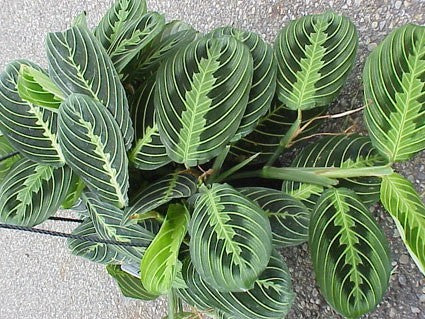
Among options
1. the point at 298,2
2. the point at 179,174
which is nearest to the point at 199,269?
the point at 179,174

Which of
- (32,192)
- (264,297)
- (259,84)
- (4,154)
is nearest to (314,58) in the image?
(259,84)

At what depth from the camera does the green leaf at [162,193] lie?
77cm

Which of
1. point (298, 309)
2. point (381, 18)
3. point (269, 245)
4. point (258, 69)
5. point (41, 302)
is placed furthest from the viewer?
point (41, 302)

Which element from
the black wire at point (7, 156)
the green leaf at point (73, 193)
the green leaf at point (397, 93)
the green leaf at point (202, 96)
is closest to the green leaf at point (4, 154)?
the black wire at point (7, 156)

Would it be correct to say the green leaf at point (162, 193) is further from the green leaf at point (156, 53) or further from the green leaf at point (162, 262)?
the green leaf at point (156, 53)

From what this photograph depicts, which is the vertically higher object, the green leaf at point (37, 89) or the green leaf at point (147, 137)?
the green leaf at point (37, 89)

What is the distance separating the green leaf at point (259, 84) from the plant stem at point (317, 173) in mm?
118

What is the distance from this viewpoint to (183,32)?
0.95m

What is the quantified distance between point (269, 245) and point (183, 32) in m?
0.45

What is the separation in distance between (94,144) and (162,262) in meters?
0.19

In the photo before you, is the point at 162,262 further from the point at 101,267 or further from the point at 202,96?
the point at 101,267

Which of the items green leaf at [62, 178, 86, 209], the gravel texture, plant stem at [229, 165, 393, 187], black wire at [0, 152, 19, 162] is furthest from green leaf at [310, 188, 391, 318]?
black wire at [0, 152, 19, 162]

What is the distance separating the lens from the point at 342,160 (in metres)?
0.84

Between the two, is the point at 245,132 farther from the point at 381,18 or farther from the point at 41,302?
the point at 41,302
